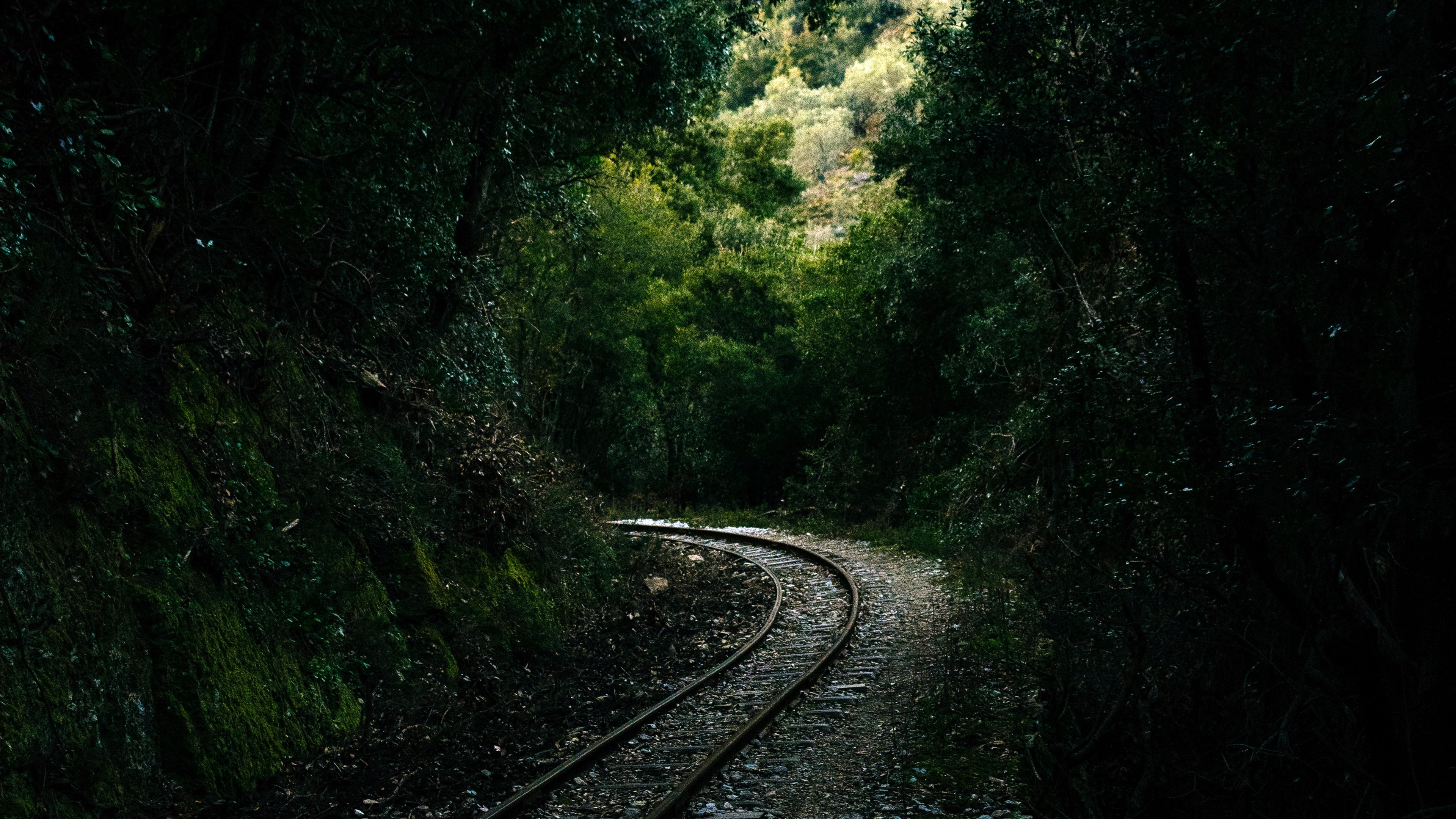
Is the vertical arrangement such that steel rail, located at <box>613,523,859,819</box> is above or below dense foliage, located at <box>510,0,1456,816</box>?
below

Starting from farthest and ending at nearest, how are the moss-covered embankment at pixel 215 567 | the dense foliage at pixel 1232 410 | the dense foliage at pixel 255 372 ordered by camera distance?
the dense foliage at pixel 255 372 → the moss-covered embankment at pixel 215 567 → the dense foliage at pixel 1232 410

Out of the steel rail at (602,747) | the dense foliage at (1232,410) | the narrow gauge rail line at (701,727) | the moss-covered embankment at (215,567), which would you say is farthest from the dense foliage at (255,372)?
the dense foliage at (1232,410)

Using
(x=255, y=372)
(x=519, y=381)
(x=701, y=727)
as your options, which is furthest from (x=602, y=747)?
(x=519, y=381)

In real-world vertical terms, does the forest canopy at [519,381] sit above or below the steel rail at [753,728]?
above

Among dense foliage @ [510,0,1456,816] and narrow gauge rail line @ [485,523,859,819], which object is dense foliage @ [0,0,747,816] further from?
dense foliage @ [510,0,1456,816]

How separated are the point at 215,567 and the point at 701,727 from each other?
404cm

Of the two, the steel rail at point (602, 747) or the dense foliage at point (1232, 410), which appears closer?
the dense foliage at point (1232, 410)

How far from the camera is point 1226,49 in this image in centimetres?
498

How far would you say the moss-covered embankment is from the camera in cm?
478

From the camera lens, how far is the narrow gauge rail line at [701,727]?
5.67 metres

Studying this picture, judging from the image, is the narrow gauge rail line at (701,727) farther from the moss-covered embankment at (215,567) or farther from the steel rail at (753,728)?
the moss-covered embankment at (215,567)

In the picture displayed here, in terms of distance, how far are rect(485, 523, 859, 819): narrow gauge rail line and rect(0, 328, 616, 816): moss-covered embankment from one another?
2.07 metres

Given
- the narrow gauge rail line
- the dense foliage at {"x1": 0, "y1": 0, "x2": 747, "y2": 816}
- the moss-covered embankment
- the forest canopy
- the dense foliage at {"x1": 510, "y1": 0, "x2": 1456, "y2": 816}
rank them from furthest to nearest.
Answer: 1. the narrow gauge rail line
2. the dense foliage at {"x1": 0, "y1": 0, "x2": 747, "y2": 816}
3. the moss-covered embankment
4. the forest canopy
5. the dense foliage at {"x1": 510, "y1": 0, "x2": 1456, "y2": 816}

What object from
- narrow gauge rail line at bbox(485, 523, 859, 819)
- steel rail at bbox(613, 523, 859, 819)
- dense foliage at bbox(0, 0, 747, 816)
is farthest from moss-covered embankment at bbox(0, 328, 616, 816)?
steel rail at bbox(613, 523, 859, 819)
